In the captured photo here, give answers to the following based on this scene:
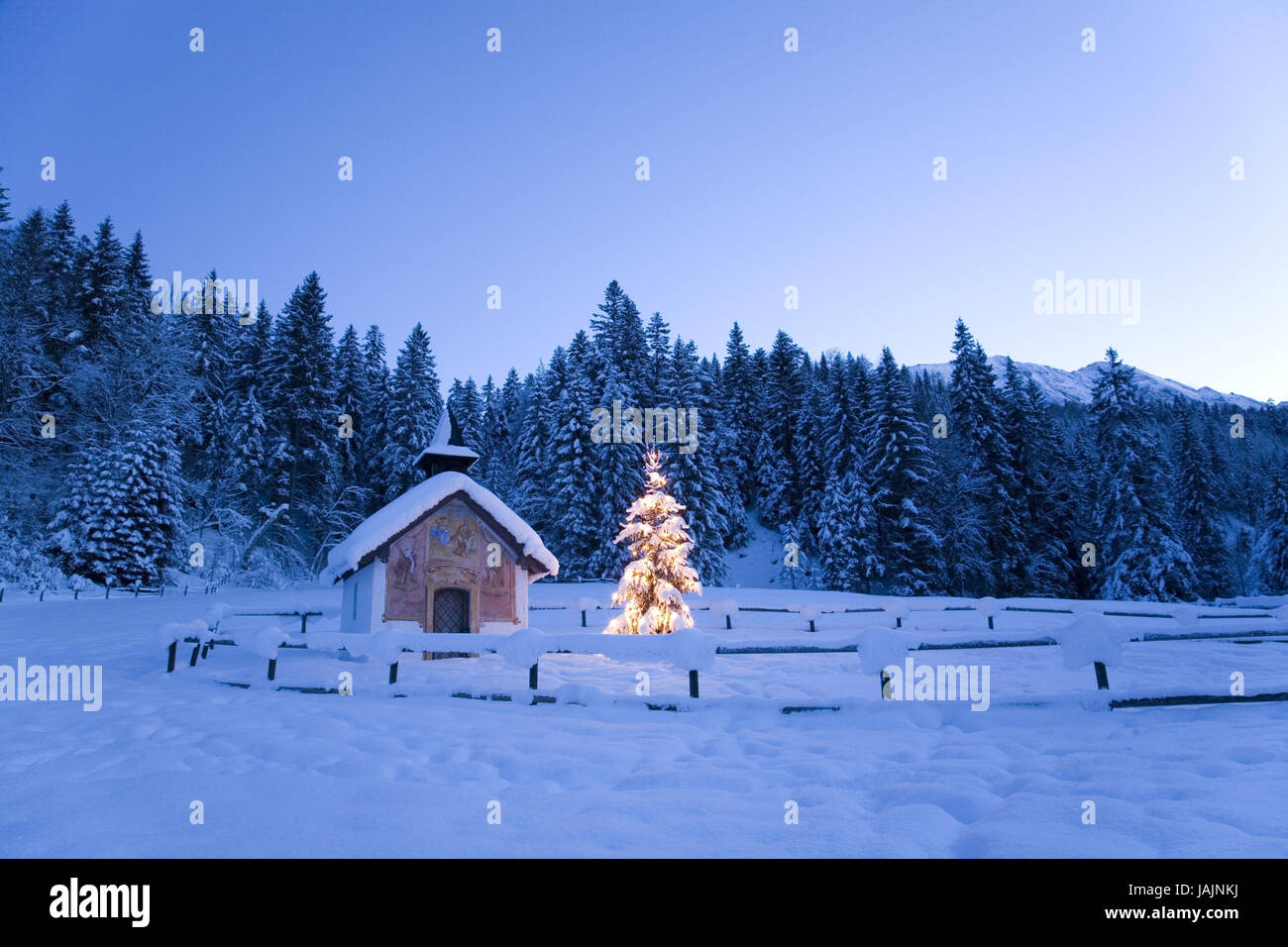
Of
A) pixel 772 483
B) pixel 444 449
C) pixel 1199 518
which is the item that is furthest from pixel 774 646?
pixel 1199 518

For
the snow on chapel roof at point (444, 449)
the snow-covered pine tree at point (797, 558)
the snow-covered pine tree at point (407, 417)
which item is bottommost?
the snow-covered pine tree at point (797, 558)

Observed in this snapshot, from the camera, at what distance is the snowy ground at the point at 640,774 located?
420 centimetres

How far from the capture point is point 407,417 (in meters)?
42.8

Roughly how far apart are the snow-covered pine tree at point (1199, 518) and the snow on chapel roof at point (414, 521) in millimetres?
44661

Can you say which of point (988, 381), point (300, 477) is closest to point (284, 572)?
point (300, 477)

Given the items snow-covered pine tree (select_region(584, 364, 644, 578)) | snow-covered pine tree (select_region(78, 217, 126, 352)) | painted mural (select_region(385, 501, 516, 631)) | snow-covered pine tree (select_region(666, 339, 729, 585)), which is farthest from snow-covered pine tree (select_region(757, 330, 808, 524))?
snow-covered pine tree (select_region(78, 217, 126, 352))

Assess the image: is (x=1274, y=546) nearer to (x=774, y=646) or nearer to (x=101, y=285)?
(x=774, y=646)

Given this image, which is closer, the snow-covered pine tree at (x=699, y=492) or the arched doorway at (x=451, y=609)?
the arched doorway at (x=451, y=609)

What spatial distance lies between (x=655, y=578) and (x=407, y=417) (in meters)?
29.6

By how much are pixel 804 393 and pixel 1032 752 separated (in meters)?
48.5

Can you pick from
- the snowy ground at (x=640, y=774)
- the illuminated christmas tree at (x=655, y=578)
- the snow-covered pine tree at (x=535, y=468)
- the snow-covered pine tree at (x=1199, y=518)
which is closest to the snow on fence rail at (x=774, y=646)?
the snowy ground at (x=640, y=774)

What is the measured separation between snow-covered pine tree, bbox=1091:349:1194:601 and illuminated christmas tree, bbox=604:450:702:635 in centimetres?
2716

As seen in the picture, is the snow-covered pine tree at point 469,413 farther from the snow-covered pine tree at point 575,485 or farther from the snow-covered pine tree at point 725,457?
the snow-covered pine tree at point 725,457
